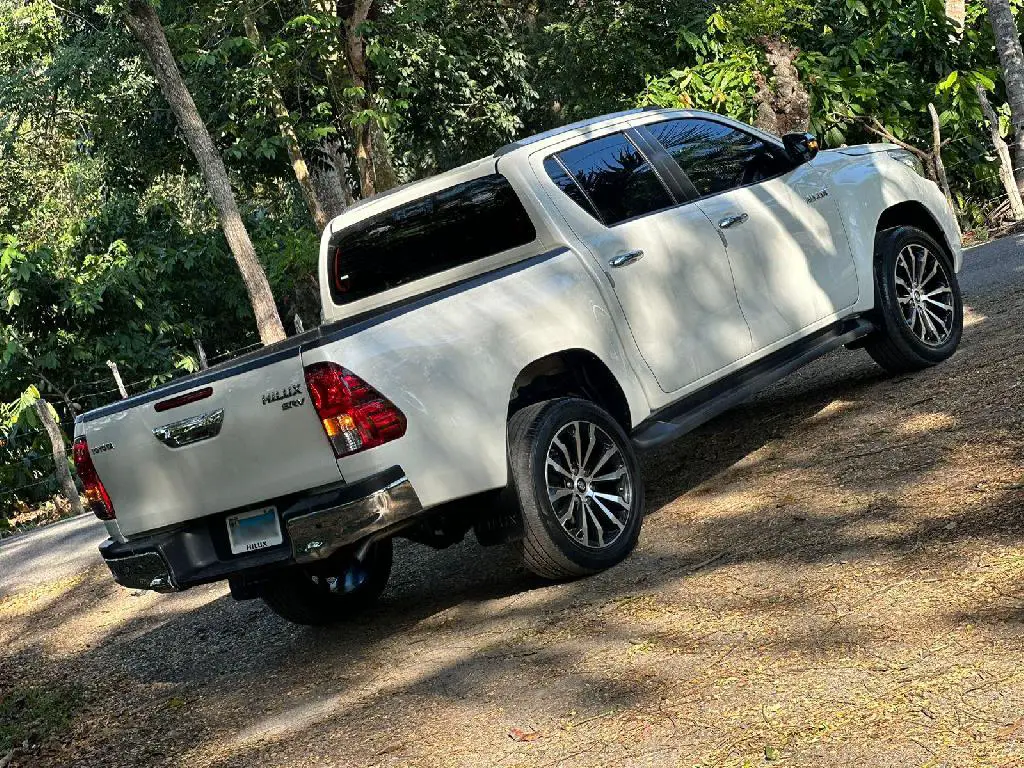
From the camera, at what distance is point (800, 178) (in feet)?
24.6

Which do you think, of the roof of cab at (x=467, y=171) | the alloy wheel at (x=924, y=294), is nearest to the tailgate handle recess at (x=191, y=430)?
the roof of cab at (x=467, y=171)

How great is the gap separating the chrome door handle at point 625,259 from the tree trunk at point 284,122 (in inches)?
497

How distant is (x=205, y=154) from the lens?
1593cm

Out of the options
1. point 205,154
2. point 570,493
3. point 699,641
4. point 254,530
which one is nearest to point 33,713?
point 254,530

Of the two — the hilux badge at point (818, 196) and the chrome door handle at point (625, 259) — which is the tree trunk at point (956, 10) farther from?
the chrome door handle at point (625, 259)

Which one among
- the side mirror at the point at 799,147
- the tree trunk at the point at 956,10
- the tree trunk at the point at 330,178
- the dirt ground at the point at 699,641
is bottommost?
the dirt ground at the point at 699,641

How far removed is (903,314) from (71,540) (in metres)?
7.62

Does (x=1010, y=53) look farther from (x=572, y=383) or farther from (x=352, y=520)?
(x=352, y=520)

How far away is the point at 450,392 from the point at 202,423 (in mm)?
995

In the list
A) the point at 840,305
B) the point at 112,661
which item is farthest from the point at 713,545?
the point at 112,661

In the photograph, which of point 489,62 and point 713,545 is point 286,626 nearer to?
point 713,545

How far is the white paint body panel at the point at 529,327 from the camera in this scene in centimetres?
516

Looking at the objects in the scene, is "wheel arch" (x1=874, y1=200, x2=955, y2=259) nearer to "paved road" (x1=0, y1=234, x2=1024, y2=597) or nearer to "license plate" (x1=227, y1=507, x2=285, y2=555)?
"paved road" (x1=0, y1=234, x2=1024, y2=597)

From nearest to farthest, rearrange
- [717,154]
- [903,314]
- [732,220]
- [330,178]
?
[732,220], [717,154], [903,314], [330,178]
